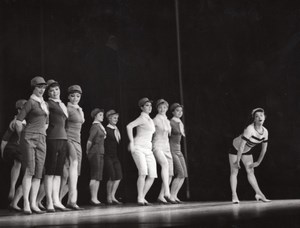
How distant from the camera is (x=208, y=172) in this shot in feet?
33.4

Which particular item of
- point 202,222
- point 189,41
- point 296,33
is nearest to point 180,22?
point 189,41

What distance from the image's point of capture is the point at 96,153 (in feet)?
29.7

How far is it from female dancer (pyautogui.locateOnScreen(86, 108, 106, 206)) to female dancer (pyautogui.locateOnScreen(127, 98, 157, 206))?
0.58m

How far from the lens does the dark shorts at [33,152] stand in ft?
22.6

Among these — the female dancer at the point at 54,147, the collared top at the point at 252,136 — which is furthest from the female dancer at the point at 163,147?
the female dancer at the point at 54,147

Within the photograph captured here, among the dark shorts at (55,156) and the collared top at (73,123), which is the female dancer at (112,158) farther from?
the dark shorts at (55,156)

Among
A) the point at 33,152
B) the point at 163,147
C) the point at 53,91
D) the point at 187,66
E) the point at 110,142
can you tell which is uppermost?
the point at 187,66

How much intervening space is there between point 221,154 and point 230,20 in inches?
96.5

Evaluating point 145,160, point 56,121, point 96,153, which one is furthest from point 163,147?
point 56,121

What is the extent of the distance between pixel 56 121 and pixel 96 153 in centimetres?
176

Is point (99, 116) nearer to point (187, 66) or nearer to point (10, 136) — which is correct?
point (10, 136)

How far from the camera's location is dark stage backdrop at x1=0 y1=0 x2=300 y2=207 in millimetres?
9289

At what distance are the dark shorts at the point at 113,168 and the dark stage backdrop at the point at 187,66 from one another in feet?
1.60

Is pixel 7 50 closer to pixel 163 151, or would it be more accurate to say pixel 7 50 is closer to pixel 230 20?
pixel 163 151
